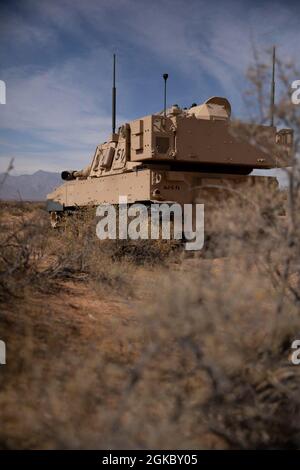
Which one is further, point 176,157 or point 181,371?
point 176,157

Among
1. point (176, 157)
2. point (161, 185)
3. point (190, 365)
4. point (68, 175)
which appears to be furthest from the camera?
point (68, 175)

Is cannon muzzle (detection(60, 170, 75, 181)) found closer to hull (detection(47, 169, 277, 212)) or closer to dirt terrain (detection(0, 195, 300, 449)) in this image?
hull (detection(47, 169, 277, 212))

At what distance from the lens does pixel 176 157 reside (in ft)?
31.4

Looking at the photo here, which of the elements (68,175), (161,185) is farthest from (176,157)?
(68,175)

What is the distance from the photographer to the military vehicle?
30.7ft

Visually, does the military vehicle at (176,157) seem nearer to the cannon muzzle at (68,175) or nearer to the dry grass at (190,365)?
the cannon muzzle at (68,175)

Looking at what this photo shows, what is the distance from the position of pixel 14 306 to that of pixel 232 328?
2.46m

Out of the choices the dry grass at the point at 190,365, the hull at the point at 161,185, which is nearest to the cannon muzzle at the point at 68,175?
the hull at the point at 161,185

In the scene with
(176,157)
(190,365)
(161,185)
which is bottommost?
(190,365)

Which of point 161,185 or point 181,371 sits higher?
point 161,185

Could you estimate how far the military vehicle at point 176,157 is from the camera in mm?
9367

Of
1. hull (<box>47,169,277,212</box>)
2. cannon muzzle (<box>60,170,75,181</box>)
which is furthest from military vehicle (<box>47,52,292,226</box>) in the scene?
cannon muzzle (<box>60,170,75,181</box>)

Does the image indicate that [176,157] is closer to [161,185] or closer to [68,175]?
[161,185]

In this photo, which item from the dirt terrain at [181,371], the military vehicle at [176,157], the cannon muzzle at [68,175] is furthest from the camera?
the cannon muzzle at [68,175]
